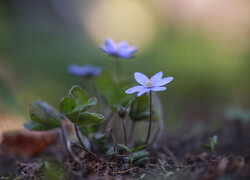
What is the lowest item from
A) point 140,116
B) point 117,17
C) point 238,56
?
point 140,116

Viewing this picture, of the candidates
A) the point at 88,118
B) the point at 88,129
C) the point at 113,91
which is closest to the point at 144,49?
the point at 113,91

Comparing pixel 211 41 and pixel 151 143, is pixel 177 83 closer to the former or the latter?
pixel 211 41

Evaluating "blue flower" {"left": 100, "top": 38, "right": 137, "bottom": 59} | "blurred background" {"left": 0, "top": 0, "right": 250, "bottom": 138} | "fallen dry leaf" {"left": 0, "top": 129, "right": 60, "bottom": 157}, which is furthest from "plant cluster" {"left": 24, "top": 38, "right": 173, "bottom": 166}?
"blurred background" {"left": 0, "top": 0, "right": 250, "bottom": 138}

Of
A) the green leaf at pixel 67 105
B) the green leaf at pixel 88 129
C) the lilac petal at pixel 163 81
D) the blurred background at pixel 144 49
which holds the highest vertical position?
the blurred background at pixel 144 49

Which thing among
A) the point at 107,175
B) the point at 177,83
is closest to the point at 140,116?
the point at 107,175

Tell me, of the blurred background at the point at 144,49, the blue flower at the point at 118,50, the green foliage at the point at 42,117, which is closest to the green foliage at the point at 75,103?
the green foliage at the point at 42,117

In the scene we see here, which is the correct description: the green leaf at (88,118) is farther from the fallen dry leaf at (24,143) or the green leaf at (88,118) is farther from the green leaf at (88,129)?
the fallen dry leaf at (24,143)

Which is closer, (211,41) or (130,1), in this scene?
(211,41)
